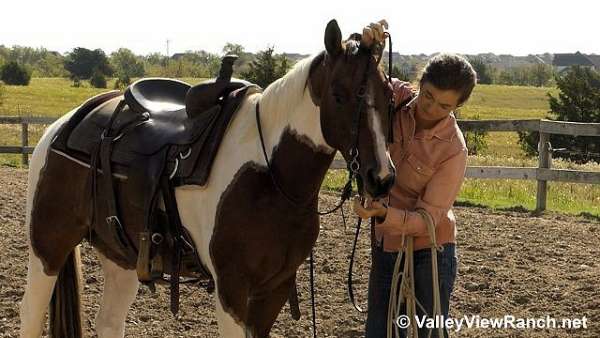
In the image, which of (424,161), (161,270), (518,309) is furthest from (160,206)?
(518,309)

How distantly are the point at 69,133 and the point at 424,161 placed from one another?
2212 millimetres

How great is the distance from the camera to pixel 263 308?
3.49 meters

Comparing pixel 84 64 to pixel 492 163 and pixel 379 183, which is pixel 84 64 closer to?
pixel 492 163

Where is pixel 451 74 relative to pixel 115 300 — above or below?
above

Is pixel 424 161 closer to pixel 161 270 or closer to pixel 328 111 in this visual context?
pixel 328 111

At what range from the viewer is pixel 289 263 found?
331 cm

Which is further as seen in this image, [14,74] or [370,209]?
[14,74]

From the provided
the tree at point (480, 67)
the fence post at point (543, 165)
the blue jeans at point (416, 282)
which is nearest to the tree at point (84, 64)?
the tree at point (480, 67)

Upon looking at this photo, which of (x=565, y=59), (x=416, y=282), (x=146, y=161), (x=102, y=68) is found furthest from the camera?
(x=565, y=59)

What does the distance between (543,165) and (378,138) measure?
7792 mm

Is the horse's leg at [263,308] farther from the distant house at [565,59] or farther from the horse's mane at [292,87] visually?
the distant house at [565,59]

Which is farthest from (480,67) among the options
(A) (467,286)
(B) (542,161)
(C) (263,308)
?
(C) (263,308)

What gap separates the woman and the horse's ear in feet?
1.10

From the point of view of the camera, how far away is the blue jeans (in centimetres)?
299
